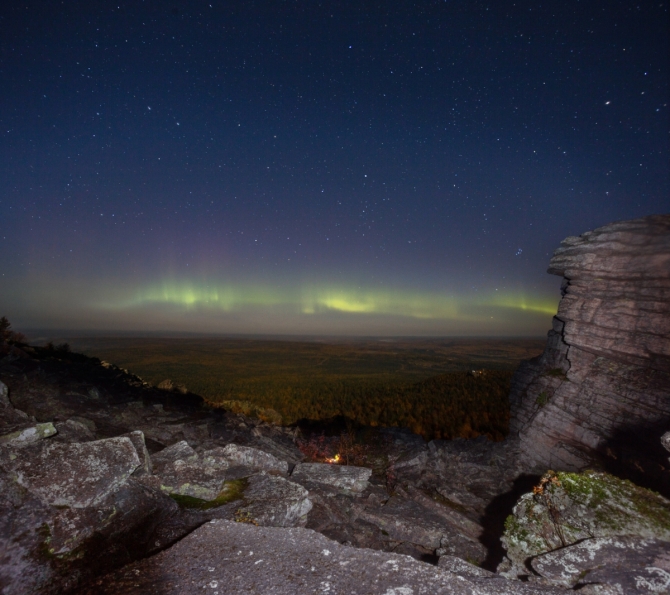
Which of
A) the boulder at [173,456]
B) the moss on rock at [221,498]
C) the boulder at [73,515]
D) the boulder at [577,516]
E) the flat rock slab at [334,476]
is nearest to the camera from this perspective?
the boulder at [73,515]

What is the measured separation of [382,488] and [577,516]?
756 centimetres

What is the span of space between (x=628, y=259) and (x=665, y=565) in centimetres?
1430

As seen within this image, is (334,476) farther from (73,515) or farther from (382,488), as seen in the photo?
(73,515)

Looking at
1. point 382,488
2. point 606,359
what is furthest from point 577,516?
point 606,359

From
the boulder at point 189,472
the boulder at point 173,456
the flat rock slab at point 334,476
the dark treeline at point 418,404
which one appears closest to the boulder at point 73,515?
the boulder at point 189,472

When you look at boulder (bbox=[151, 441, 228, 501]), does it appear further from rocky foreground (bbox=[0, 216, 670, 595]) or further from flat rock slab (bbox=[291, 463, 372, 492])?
flat rock slab (bbox=[291, 463, 372, 492])

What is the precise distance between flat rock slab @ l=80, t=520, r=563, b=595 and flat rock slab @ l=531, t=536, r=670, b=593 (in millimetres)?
1949

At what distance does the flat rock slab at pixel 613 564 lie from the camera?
5648 mm

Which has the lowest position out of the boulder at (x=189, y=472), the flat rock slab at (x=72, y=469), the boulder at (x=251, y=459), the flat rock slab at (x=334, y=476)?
the flat rock slab at (x=334, y=476)

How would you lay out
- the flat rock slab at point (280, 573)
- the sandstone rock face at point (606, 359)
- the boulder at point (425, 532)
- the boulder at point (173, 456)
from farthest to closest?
the sandstone rock face at point (606, 359) → the boulder at point (425, 532) → the boulder at point (173, 456) → the flat rock slab at point (280, 573)

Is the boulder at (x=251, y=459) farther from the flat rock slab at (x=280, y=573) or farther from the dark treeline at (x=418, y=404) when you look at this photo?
the dark treeline at (x=418, y=404)

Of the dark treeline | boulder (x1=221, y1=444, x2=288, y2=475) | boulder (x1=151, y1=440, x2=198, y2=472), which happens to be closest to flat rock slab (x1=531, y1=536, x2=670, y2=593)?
boulder (x1=221, y1=444, x2=288, y2=475)

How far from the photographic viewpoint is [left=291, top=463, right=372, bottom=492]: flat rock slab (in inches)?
454

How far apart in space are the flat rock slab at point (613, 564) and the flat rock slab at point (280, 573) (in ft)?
6.39
